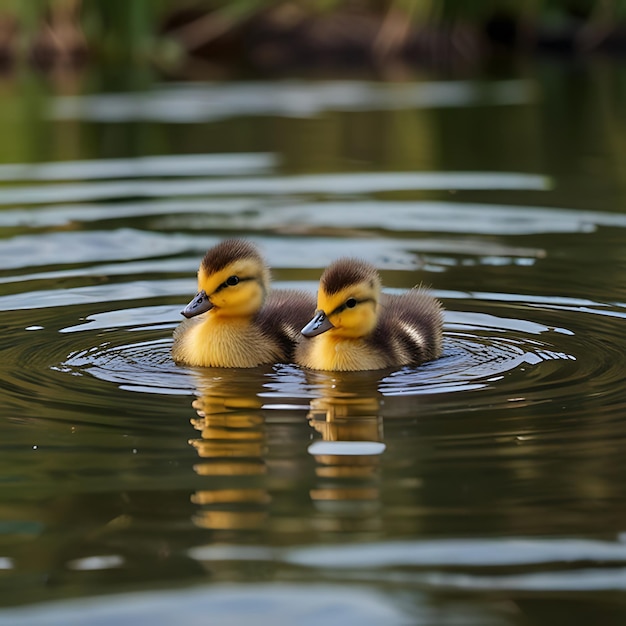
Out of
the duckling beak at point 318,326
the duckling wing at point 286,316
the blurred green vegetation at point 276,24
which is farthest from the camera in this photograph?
the blurred green vegetation at point 276,24

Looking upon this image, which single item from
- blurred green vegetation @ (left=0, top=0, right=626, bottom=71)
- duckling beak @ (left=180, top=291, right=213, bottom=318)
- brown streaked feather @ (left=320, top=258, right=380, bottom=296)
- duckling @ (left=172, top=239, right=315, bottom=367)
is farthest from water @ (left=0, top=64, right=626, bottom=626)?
blurred green vegetation @ (left=0, top=0, right=626, bottom=71)

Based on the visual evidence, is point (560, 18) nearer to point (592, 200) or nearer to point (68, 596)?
point (592, 200)

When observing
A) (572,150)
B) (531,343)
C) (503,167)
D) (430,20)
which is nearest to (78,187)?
(503,167)

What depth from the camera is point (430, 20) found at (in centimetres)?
2341

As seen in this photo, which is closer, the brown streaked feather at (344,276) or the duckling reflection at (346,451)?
the duckling reflection at (346,451)

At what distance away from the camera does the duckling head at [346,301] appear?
220 inches

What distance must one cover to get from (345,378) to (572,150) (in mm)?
7849

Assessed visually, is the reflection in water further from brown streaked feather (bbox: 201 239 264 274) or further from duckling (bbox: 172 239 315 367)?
brown streaked feather (bbox: 201 239 264 274)

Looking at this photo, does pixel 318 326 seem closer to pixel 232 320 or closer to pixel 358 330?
pixel 358 330

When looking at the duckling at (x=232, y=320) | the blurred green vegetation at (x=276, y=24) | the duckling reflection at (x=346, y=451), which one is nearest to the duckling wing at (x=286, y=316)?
the duckling at (x=232, y=320)

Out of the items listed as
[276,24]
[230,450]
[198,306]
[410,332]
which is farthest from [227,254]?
[276,24]

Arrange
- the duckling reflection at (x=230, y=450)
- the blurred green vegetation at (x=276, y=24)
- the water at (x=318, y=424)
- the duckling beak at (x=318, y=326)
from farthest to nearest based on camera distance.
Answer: the blurred green vegetation at (x=276, y=24) < the duckling beak at (x=318, y=326) < the duckling reflection at (x=230, y=450) < the water at (x=318, y=424)

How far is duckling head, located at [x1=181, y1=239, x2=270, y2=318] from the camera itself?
5848 mm

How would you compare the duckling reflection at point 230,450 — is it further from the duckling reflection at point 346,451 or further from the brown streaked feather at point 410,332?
the brown streaked feather at point 410,332
